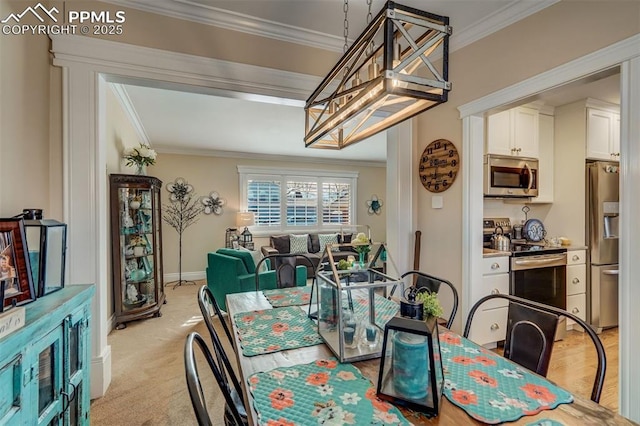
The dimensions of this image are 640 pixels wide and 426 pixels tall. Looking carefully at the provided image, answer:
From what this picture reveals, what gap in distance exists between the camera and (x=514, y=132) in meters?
3.18

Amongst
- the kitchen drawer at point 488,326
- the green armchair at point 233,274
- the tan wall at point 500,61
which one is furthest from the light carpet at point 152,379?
the tan wall at point 500,61

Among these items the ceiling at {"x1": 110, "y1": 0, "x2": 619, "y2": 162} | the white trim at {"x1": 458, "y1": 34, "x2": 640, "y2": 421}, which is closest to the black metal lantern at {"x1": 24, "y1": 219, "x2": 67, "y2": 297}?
the ceiling at {"x1": 110, "y1": 0, "x2": 619, "y2": 162}

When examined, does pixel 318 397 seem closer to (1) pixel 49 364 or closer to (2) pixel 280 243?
(1) pixel 49 364

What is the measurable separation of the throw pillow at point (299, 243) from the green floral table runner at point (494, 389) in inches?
206

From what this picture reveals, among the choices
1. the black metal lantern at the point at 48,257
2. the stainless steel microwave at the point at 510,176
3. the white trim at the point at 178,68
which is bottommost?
the black metal lantern at the point at 48,257

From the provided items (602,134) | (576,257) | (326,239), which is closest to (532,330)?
(576,257)

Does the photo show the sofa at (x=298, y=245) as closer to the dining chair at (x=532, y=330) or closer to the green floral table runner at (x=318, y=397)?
the dining chair at (x=532, y=330)

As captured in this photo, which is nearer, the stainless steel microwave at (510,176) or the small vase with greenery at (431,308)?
the small vase with greenery at (431,308)

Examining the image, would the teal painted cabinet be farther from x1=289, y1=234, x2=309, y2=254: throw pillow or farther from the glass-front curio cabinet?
x1=289, y1=234, x2=309, y2=254: throw pillow

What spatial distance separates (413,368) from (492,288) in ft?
7.10

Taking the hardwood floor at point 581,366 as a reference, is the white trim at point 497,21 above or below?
above

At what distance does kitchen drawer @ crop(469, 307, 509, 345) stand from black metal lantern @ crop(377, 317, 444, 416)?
197cm

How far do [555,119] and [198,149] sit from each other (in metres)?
5.82

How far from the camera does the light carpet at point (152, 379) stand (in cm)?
192
